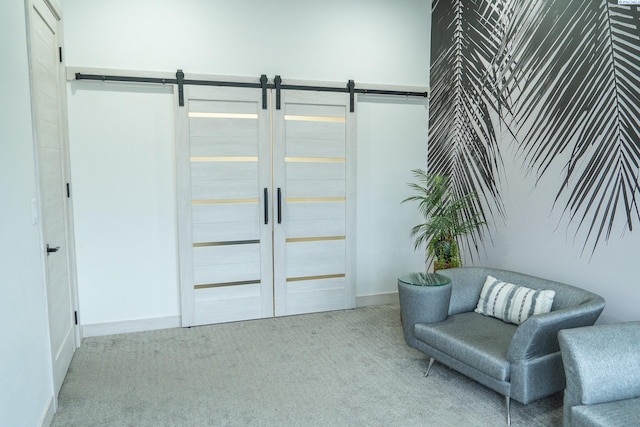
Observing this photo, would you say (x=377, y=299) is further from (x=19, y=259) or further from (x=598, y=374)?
(x=19, y=259)

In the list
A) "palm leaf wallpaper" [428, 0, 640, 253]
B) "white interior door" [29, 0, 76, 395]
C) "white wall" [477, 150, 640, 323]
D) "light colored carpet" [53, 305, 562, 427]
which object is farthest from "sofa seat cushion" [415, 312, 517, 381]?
"white interior door" [29, 0, 76, 395]

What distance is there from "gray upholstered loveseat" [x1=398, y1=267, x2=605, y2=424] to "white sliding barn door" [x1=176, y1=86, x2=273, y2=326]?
5.43ft

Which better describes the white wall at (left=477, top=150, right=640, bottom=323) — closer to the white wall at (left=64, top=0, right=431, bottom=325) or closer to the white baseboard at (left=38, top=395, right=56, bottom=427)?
the white wall at (left=64, top=0, right=431, bottom=325)

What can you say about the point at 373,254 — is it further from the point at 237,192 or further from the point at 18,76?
the point at 18,76

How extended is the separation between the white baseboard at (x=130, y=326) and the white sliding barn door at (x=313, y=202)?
995mm

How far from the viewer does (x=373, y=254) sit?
5035 millimetres

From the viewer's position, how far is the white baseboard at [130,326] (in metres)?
4.11

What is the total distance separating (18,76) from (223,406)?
7.09 ft

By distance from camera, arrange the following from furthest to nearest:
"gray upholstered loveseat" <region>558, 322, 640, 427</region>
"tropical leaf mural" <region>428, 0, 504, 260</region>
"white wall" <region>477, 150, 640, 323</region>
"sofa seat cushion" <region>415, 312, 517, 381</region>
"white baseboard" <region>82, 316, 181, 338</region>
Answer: "tropical leaf mural" <region>428, 0, 504, 260</region> < "white baseboard" <region>82, 316, 181, 338</region> < "white wall" <region>477, 150, 640, 323</region> < "sofa seat cushion" <region>415, 312, 517, 381</region> < "gray upholstered loveseat" <region>558, 322, 640, 427</region>

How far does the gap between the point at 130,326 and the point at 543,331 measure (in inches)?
131

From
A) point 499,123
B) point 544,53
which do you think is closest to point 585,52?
point 544,53

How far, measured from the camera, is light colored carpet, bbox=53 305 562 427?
9.17ft

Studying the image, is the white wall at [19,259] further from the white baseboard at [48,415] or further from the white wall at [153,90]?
the white wall at [153,90]

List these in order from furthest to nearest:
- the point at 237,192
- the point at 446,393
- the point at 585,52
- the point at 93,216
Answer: the point at 237,192, the point at 93,216, the point at 585,52, the point at 446,393
